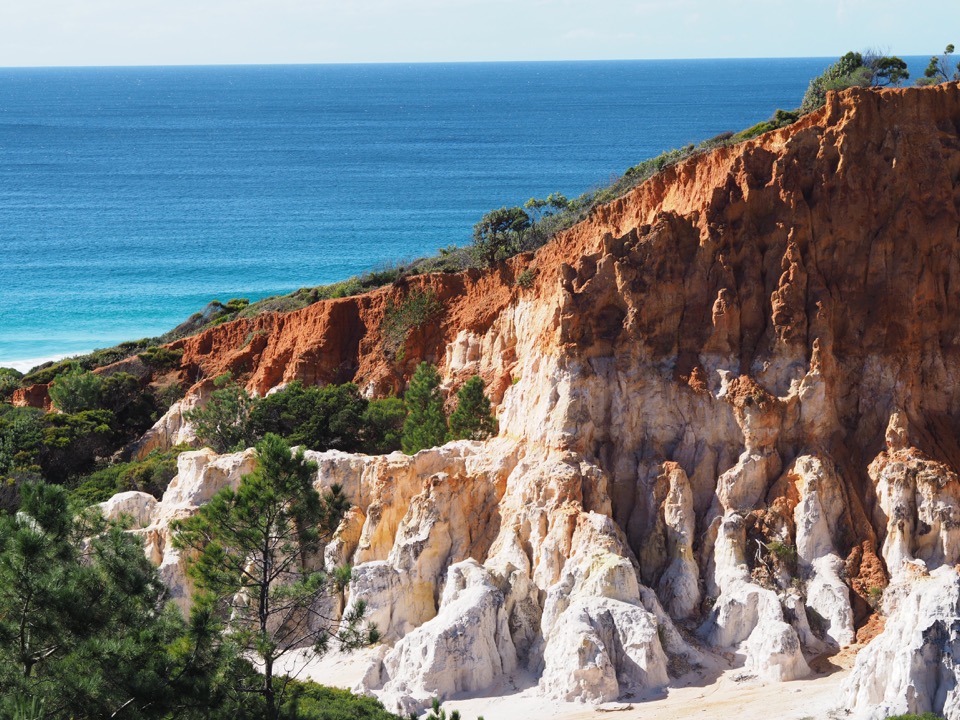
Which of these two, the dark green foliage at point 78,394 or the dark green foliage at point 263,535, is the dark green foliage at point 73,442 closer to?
the dark green foliage at point 78,394

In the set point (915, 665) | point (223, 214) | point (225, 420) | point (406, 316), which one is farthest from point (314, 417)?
point (223, 214)

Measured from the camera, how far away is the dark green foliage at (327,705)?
1147 inches

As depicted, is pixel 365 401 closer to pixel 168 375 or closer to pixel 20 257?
pixel 168 375

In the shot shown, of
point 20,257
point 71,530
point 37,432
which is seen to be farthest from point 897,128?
point 20,257

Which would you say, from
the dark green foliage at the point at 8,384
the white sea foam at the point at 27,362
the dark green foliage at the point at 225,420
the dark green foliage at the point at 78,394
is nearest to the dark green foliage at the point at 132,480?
the dark green foliage at the point at 225,420

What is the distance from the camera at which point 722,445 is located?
126ft

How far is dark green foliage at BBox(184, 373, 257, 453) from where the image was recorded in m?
48.9

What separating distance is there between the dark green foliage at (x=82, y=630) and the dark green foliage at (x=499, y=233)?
2966cm

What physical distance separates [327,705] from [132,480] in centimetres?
1854

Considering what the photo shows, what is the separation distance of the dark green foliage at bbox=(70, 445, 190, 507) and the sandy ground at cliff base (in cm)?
1511

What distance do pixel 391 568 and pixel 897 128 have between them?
62.4 feet

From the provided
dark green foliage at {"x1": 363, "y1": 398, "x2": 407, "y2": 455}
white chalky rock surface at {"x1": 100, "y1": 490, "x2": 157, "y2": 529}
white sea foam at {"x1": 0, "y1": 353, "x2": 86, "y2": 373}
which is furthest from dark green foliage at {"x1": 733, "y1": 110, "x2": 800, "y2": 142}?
white sea foam at {"x1": 0, "y1": 353, "x2": 86, "y2": 373}

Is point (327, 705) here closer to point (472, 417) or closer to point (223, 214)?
point (472, 417)

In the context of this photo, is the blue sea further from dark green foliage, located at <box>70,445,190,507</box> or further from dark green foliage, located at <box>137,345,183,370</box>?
dark green foliage, located at <box>70,445,190,507</box>
